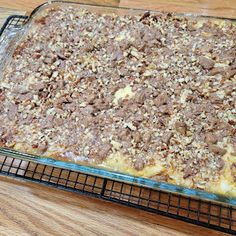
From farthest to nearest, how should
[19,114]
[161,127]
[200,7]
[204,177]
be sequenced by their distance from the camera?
1. [200,7]
2. [19,114]
3. [161,127]
4. [204,177]

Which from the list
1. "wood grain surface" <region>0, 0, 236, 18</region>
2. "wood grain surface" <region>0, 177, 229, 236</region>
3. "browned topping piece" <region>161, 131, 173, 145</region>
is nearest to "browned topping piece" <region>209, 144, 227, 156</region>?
"browned topping piece" <region>161, 131, 173, 145</region>

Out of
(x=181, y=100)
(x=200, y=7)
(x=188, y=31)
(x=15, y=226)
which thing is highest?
(x=200, y=7)

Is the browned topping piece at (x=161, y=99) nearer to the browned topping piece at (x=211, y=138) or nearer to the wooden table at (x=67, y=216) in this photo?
the browned topping piece at (x=211, y=138)

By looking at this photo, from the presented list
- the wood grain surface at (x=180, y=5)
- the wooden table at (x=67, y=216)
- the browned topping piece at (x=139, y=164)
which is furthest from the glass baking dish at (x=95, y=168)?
the wood grain surface at (x=180, y=5)

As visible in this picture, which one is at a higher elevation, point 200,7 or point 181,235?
point 200,7

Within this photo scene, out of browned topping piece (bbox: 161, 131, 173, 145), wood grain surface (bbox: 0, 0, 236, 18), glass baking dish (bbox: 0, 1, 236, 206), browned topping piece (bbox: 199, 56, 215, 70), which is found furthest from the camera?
wood grain surface (bbox: 0, 0, 236, 18)

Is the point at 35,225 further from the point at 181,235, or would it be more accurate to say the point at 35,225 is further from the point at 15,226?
the point at 181,235

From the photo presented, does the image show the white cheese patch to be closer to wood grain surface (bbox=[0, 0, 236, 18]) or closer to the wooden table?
the wooden table

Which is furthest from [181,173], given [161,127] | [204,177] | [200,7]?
[200,7]
